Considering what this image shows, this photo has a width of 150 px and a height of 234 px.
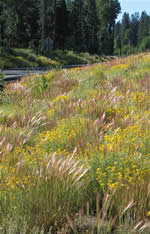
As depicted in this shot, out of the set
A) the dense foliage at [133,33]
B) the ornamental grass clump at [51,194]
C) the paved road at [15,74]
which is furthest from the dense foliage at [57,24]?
the dense foliage at [133,33]

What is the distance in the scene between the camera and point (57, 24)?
191ft

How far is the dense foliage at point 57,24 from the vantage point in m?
45.2

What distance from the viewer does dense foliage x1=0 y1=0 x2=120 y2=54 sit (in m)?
45.2

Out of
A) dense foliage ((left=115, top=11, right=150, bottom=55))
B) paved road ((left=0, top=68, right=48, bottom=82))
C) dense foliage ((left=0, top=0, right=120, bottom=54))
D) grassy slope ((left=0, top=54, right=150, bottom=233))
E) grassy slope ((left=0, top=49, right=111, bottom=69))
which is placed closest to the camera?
grassy slope ((left=0, top=54, right=150, bottom=233))

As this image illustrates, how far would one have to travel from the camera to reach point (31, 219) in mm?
2693

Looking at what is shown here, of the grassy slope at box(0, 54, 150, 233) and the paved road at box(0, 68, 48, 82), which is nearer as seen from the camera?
the grassy slope at box(0, 54, 150, 233)

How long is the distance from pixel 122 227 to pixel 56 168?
0.71 meters

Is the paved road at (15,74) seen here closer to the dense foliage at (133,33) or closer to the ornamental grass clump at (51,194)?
the ornamental grass clump at (51,194)

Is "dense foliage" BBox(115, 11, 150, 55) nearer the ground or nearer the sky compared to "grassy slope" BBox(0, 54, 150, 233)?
nearer the sky

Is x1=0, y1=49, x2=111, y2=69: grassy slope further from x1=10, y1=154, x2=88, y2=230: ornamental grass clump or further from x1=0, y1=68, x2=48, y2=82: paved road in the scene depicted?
x1=10, y1=154, x2=88, y2=230: ornamental grass clump

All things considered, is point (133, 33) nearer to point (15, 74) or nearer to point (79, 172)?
point (15, 74)

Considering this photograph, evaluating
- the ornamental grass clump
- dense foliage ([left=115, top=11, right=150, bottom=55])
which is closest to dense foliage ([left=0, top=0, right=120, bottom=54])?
the ornamental grass clump

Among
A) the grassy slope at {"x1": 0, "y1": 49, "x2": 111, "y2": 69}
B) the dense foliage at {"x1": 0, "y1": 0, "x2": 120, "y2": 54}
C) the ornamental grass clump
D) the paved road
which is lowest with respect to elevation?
the ornamental grass clump

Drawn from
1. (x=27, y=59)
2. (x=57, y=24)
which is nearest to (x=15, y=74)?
(x=27, y=59)
